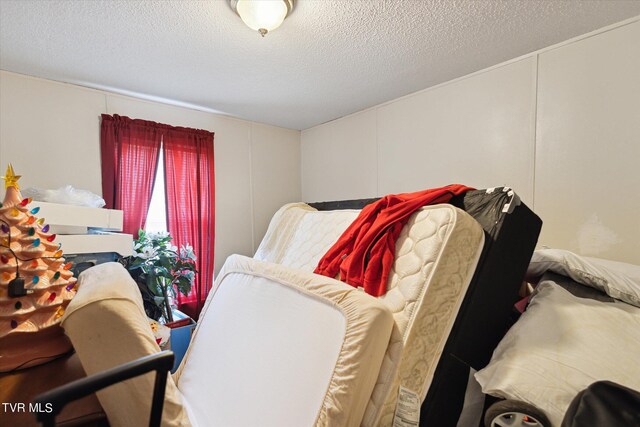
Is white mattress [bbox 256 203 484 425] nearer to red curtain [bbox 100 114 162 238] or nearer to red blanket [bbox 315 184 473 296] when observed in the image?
red blanket [bbox 315 184 473 296]

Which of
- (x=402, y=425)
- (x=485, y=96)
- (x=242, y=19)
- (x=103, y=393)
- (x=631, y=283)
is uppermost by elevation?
(x=242, y=19)

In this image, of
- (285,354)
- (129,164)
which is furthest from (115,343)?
(129,164)

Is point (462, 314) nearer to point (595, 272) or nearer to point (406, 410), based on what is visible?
point (406, 410)

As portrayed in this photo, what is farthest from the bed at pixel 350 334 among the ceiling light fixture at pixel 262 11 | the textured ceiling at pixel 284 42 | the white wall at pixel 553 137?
the ceiling light fixture at pixel 262 11

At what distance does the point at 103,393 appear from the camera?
0.78 meters

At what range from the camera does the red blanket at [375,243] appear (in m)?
1.21

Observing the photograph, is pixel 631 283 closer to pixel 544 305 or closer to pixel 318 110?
pixel 544 305

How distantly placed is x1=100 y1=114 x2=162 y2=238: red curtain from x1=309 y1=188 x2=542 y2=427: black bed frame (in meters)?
2.62

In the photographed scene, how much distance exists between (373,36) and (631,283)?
1819 mm

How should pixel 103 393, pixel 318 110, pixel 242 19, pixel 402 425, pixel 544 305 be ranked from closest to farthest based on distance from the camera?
pixel 103 393 < pixel 402 425 < pixel 544 305 < pixel 242 19 < pixel 318 110

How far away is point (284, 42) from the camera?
1818 millimetres

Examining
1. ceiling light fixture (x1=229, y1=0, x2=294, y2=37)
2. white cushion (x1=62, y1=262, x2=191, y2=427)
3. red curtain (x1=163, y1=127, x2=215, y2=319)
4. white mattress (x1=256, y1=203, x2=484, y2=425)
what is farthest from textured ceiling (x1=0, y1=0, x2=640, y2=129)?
white cushion (x1=62, y1=262, x2=191, y2=427)

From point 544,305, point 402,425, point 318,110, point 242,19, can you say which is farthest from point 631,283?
point 318,110

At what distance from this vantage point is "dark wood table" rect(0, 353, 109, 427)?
2.24 feet
